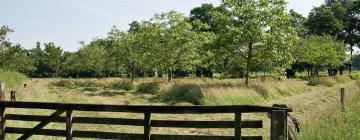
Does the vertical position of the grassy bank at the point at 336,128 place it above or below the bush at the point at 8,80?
below

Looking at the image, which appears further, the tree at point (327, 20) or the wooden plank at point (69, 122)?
the tree at point (327, 20)

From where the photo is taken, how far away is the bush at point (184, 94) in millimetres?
27077

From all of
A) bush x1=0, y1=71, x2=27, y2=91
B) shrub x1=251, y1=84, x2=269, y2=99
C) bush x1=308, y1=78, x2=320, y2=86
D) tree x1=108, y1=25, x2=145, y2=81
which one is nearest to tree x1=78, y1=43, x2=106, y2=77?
tree x1=108, y1=25, x2=145, y2=81

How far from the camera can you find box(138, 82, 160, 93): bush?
115 feet

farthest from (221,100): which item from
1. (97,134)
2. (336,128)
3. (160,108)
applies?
(160,108)

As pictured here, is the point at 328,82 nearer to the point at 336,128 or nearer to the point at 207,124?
the point at 336,128

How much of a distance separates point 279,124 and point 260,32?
26.6 metres

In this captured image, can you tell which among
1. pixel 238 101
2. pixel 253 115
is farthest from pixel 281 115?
pixel 238 101

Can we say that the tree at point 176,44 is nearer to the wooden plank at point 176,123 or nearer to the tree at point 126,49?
the tree at point 126,49

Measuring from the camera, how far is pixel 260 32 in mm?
34062

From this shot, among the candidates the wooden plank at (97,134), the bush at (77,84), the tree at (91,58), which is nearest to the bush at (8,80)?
the bush at (77,84)

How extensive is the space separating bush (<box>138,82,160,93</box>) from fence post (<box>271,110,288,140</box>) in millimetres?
26176

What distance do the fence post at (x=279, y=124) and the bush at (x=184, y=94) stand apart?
1793cm

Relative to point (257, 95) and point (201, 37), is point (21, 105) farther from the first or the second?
point (201, 37)
